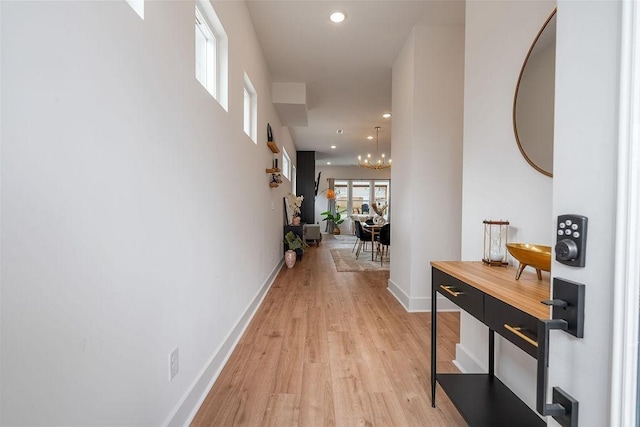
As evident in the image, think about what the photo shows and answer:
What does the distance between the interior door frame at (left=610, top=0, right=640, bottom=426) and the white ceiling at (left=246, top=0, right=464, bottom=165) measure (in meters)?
2.78

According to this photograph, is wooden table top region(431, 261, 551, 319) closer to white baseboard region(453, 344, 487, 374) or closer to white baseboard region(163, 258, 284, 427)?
white baseboard region(453, 344, 487, 374)

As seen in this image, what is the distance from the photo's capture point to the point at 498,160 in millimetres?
1612

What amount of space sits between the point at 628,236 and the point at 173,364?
1.59 metres

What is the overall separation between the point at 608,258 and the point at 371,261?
560 cm

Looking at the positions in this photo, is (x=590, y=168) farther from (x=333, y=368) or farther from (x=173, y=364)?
(x=333, y=368)

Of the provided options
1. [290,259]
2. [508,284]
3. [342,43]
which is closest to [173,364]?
[508,284]

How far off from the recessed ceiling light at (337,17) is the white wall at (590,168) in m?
2.68

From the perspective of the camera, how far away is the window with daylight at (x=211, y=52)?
1876mm

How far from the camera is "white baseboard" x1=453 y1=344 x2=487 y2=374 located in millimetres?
1786

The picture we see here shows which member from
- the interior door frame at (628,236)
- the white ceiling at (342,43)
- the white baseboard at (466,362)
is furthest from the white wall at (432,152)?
the interior door frame at (628,236)

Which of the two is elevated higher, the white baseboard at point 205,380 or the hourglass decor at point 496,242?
the hourglass decor at point 496,242

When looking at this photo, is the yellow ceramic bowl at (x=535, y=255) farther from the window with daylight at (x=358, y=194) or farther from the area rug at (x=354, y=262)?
the window with daylight at (x=358, y=194)

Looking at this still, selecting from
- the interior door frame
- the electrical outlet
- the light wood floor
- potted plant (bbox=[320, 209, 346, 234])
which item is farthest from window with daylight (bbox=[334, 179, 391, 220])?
the interior door frame

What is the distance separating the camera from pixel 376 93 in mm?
4824
